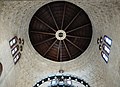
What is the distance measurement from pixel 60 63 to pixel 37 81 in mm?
2488

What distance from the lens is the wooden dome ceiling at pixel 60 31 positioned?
17.5 m

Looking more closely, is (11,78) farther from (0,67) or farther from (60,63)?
(60,63)

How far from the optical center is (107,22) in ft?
45.4

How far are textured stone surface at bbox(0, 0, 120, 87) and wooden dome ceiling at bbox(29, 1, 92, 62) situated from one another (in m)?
0.84

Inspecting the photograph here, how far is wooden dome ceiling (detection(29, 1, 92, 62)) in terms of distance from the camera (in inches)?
687

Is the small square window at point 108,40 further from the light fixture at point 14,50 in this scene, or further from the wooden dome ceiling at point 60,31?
Answer: the light fixture at point 14,50

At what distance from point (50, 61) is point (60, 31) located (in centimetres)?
274

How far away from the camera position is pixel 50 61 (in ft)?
60.2

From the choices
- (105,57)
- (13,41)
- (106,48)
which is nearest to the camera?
(13,41)

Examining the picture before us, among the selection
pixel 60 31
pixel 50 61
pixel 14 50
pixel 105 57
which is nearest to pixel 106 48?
pixel 105 57

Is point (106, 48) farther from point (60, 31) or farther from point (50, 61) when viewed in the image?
point (50, 61)

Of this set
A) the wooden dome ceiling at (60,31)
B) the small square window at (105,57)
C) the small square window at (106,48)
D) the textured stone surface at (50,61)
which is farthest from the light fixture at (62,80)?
the small square window at (106,48)

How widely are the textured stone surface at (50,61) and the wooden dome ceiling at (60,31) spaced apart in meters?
0.84

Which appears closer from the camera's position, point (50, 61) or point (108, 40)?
point (108, 40)
